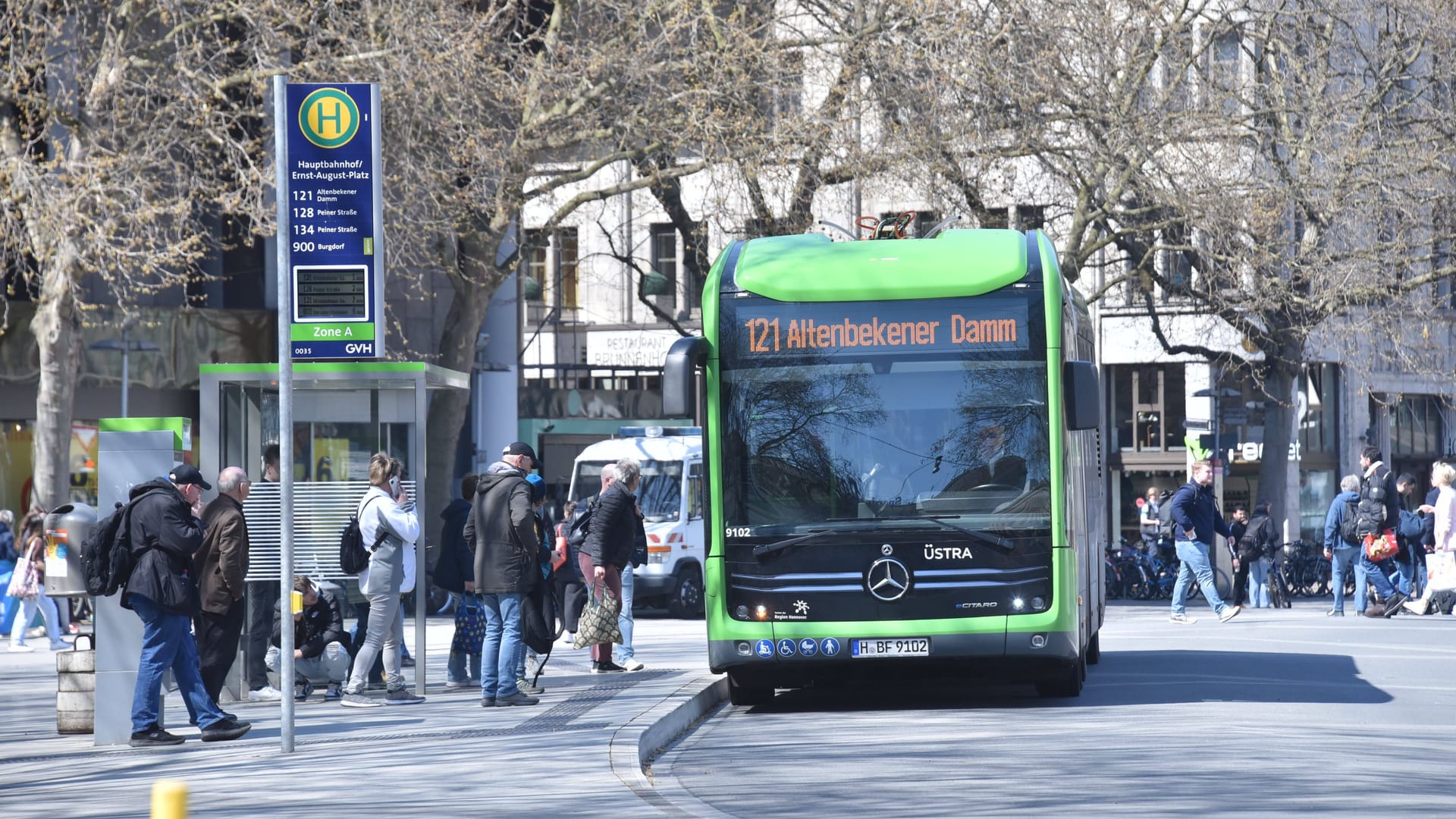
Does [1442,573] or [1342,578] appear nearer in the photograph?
[1442,573]

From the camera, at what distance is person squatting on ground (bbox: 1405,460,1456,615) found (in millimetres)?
24031

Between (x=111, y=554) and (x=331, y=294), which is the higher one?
(x=331, y=294)

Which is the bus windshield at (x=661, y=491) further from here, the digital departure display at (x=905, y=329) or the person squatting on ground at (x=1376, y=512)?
the digital departure display at (x=905, y=329)

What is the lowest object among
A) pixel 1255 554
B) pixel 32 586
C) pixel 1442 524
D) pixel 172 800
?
pixel 1255 554

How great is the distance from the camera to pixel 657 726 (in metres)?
11.6

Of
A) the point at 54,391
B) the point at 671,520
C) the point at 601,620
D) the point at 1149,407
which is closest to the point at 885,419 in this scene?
the point at 601,620

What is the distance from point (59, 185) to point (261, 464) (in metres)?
7.69

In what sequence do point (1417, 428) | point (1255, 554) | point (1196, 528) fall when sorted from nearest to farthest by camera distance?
point (1196, 528) < point (1255, 554) < point (1417, 428)

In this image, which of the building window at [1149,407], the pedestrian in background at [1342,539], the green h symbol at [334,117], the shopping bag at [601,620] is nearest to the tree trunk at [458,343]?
the shopping bag at [601,620]

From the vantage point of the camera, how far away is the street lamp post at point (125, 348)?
2718 centimetres

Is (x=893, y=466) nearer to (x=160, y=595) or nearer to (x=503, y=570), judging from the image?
(x=503, y=570)

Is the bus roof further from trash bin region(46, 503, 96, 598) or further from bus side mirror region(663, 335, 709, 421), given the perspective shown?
trash bin region(46, 503, 96, 598)

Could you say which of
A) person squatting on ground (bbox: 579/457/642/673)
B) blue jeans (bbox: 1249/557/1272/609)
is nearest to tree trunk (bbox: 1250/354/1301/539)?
blue jeans (bbox: 1249/557/1272/609)

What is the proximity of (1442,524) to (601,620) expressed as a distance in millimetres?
12507
